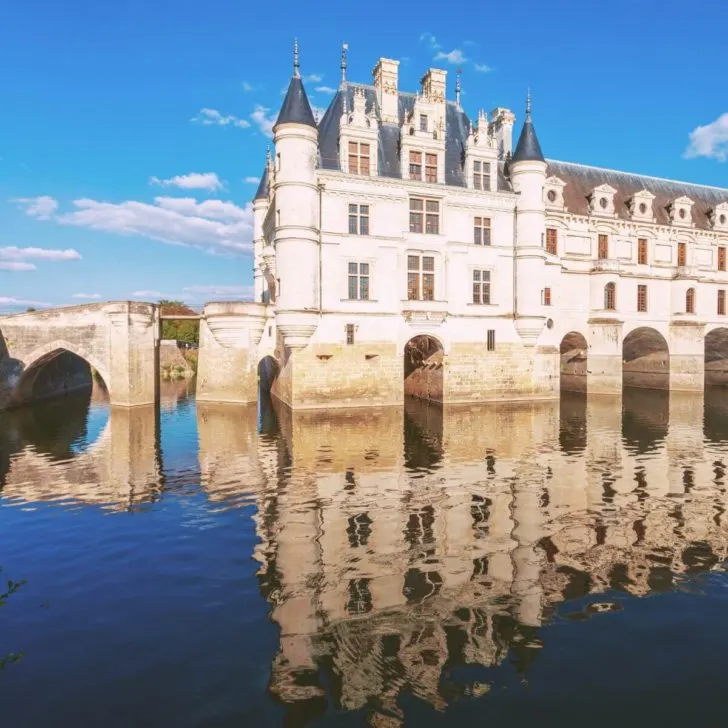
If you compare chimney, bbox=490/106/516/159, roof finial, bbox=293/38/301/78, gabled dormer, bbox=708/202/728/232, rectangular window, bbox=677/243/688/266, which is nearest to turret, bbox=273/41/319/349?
roof finial, bbox=293/38/301/78

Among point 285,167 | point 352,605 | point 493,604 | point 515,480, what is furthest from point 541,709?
point 285,167

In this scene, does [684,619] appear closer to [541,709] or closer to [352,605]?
[541,709]

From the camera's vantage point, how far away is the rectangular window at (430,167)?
2794 centimetres

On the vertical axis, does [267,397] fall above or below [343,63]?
below

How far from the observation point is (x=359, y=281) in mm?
27094

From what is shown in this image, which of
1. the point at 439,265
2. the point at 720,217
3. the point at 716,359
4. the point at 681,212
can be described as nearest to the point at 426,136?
the point at 439,265

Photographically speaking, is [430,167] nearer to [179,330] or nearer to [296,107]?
[296,107]

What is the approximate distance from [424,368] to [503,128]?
15.7 metres

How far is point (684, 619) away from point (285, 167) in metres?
23.6

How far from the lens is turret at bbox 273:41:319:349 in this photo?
25.0 meters

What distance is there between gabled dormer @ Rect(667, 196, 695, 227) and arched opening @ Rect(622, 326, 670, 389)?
780 cm

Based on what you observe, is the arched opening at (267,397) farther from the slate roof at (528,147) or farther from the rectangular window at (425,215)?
the slate roof at (528,147)

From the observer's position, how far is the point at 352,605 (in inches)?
297

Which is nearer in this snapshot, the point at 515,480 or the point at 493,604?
the point at 493,604
